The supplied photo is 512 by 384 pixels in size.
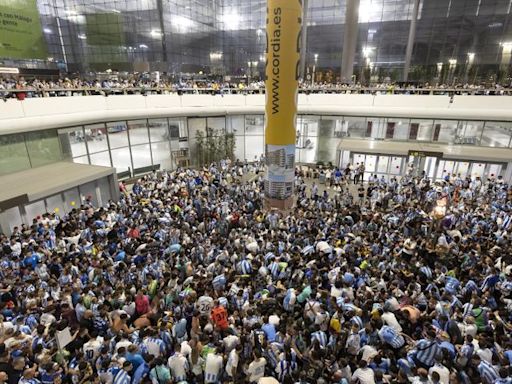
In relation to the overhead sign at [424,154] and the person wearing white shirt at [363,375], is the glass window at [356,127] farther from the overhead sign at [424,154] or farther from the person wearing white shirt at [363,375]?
the person wearing white shirt at [363,375]

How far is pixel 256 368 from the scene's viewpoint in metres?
5.49

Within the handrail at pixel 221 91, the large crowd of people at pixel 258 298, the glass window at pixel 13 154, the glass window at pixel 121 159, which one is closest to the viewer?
the large crowd of people at pixel 258 298

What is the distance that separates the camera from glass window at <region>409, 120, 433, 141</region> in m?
21.8

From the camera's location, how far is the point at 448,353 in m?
5.64

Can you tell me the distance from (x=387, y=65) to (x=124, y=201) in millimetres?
34177

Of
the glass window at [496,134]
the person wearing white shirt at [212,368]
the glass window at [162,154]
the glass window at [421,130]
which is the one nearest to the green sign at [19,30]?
the glass window at [162,154]

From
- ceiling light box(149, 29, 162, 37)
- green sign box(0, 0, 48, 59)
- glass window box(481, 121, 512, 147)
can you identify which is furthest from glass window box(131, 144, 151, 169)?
glass window box(481, 121, 512, 147)

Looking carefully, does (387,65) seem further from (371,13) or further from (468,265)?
(468,265)

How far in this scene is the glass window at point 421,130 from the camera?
21837 mm

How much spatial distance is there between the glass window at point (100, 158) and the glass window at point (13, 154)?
11.9 feet

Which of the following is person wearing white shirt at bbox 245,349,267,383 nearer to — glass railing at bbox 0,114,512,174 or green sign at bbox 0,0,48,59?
glass railing at bbox 0,114,512,174

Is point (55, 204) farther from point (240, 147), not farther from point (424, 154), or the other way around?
point (424, 154)

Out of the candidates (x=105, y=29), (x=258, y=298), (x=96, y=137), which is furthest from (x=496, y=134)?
(x=105, y=29)

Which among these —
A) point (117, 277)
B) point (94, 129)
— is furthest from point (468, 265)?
point (94, 129)
